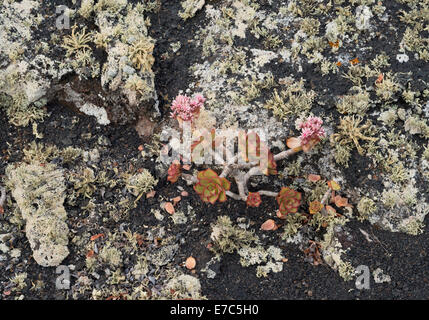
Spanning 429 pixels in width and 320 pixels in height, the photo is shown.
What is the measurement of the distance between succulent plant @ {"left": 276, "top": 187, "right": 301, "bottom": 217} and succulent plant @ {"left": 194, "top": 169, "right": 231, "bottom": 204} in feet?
2.31

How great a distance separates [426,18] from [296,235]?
4297 mm

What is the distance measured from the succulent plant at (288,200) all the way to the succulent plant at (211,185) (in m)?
0.70

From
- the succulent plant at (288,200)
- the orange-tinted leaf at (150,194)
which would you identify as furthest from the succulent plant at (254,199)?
the orange-tinted leaf at (150,194)

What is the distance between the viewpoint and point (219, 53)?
752 cm

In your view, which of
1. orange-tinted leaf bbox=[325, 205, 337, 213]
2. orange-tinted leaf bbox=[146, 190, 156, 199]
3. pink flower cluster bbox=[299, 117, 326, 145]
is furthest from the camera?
orange-tinted leaf bbox=[146, 190, 156, 199]

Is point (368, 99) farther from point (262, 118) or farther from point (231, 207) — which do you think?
point (231, 207)

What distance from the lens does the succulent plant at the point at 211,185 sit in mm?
5648

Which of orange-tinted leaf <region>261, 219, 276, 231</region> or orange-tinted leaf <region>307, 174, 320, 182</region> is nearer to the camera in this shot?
orange-tinted leaf <region>261, 219, 276, 231</region>

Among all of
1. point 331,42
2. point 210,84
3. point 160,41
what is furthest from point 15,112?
point 331,42

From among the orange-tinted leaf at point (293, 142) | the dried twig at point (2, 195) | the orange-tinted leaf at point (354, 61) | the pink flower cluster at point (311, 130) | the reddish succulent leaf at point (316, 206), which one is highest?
the orange-tinted leaf at point (354, 61)

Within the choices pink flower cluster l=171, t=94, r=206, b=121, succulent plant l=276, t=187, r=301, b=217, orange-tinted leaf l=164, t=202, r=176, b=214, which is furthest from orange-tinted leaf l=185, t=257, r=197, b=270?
pink flower cluster l=171, t=94, r=206, b=121

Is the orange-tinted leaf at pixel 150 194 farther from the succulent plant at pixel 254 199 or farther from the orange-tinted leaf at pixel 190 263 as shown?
the succulent plant at pixel 254 199

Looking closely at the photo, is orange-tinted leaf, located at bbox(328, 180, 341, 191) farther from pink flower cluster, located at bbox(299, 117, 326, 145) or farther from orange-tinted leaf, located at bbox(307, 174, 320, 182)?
pink flower cluster, located at bbox(299, 117, 326, 145)

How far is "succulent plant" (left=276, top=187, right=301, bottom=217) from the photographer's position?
5.83 m
